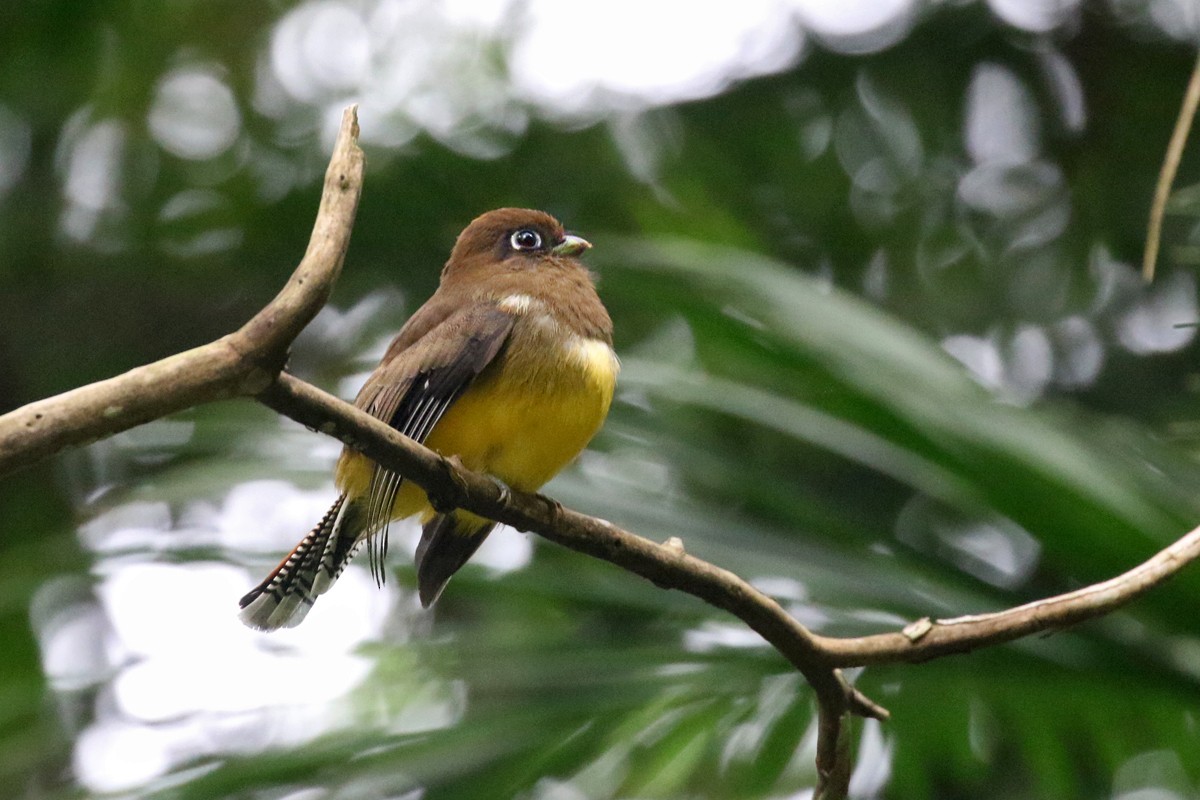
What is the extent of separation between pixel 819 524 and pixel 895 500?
5.87ft

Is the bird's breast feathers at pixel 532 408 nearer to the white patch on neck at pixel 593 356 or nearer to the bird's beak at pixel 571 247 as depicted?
the white patch on neck at pixel 593 356

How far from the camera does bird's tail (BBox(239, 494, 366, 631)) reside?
3.25 meters

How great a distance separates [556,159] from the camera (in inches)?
224

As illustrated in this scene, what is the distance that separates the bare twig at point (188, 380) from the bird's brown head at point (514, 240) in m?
1.98

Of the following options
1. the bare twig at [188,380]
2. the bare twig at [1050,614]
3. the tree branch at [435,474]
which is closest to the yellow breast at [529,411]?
the tree branch at [435,474]

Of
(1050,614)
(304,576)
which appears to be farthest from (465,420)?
(1050,614)

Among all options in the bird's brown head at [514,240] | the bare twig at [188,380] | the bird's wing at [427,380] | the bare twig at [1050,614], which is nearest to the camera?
Answer: the bare twig at [188,380]

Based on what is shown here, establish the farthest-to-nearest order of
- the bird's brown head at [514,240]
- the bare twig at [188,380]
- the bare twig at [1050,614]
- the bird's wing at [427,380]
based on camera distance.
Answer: the bird's brown head at [514,240] → the bird's wing at [427,380] → the bare twig at [1050,614] → the bare twig at [188,380]

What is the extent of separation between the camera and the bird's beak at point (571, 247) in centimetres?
389

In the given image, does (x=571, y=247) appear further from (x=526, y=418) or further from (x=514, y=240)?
(x=526, y=418)

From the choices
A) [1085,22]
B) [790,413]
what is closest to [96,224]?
[790,413]

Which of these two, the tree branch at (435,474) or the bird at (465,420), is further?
the bird at (465,420)

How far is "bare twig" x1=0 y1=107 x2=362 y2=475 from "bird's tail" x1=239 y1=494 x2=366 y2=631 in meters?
1.47

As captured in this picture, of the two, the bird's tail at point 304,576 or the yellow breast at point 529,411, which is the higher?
the yellow breast at point 529,411
